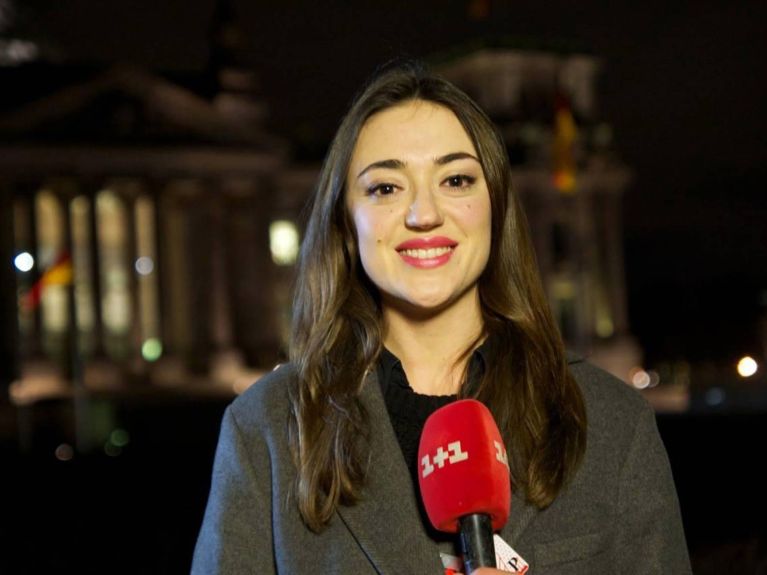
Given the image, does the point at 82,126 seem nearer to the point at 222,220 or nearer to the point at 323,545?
the point at 222,220

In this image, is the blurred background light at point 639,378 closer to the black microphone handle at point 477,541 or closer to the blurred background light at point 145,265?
the blurred background light at point 145,265

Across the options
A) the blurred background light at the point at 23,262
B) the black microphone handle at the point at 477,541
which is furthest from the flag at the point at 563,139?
the black microphone handle at the point at 477,541

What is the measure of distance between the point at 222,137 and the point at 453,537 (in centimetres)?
6677

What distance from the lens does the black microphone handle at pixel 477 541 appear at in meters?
3.05

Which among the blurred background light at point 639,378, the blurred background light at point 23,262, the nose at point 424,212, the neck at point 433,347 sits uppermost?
the blurred background light at point 23,262

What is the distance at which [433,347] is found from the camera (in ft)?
12.4

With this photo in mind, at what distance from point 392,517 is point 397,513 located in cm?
2

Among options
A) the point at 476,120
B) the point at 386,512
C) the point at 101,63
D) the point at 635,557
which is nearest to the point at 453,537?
the point at 386,512

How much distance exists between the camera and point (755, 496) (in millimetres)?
14734

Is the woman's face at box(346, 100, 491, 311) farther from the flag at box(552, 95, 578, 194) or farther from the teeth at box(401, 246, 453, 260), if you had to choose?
the flag at box(552, 95, 578, 194)

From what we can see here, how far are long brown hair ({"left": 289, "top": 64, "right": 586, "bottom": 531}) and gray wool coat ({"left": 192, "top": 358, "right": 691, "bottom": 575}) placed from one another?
49mm

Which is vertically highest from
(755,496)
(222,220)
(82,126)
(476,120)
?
(82,126)

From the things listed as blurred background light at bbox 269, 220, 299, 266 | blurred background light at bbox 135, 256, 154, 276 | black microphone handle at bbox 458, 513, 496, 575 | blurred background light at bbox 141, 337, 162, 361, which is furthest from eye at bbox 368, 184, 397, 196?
blurred background light at bbox 269, 220, 299, 266

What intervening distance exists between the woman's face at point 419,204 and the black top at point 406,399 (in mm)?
160
